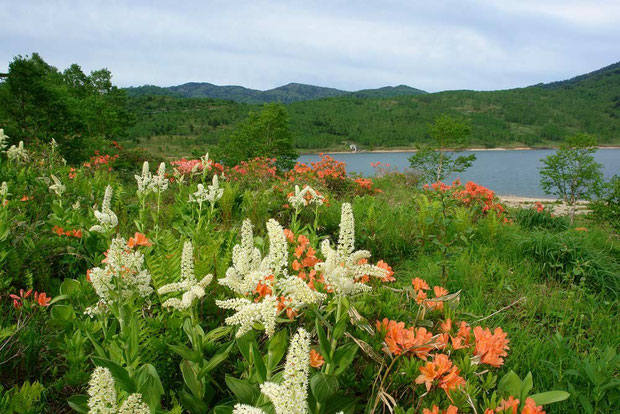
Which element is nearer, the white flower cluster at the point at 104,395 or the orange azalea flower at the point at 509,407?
the white flower cluster at the point at 104,395

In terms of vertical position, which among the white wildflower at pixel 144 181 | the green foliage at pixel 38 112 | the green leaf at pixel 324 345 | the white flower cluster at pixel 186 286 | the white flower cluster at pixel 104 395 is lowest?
the green leaf at pixel 324 345

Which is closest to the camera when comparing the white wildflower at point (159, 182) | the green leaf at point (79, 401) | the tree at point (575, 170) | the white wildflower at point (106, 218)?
the green leaf at point (79, 401)

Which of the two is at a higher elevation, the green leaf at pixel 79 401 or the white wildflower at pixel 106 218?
the white wildflower at pixel 106 218

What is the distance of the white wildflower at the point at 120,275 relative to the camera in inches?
50.6

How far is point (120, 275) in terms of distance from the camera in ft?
4.31

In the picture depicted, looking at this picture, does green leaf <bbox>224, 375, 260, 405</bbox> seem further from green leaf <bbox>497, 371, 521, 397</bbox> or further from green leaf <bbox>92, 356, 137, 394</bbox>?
green leaf <bbox>497, 371, 521, 397</bbox>

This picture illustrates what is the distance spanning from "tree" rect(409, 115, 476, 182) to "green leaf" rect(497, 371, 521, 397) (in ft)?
54.1

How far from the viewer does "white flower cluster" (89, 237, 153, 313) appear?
4.22ft

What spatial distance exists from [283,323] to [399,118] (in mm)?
100053

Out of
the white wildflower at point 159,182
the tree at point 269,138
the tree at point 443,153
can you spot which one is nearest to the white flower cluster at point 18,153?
the white wildflower at point 159,182

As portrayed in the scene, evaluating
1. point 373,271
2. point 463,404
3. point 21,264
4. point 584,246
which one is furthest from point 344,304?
point 584,246

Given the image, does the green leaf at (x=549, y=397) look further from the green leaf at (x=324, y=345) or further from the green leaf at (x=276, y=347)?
the green leaf at (x=276, y=347)

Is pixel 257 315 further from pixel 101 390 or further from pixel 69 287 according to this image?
pixel 69 287

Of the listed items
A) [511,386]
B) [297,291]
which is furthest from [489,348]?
[297,291]
